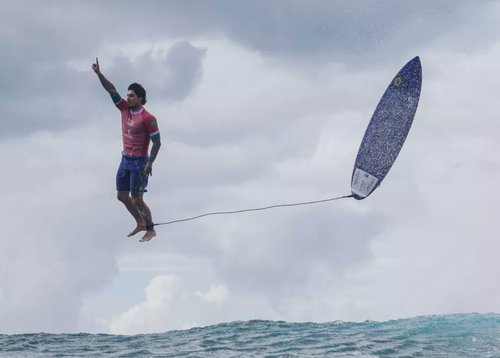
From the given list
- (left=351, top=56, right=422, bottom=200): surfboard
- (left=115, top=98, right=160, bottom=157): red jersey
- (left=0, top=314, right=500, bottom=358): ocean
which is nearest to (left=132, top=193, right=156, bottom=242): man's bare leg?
(left=115, top=98, right=160, bottom=157): red jersey

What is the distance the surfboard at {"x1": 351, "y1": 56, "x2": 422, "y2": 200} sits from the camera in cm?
1966

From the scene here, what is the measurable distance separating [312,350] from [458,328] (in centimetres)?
560

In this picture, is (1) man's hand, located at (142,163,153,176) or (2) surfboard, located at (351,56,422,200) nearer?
(1) man's hand, located at (142,163,153,176)

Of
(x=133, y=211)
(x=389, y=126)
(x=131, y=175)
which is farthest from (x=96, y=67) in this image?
(x=389, y=126)

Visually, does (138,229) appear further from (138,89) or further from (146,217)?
(138,89)

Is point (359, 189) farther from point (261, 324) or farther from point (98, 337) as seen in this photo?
point (98, 337)

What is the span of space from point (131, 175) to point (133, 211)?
40.9 inches

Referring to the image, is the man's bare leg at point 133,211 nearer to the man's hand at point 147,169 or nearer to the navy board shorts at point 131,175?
the navy board shorts at point 131,175

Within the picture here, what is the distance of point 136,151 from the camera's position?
17359 millimetres

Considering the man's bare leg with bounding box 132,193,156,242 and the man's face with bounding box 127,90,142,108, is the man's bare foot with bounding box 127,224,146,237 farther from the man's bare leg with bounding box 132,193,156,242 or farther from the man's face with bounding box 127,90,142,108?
the man's face with bounding box 127,90,142,108

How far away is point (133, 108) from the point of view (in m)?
17.2

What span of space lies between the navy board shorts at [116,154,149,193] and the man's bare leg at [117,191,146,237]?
18cm

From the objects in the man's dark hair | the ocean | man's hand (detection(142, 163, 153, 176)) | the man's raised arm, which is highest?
the man's raised arm

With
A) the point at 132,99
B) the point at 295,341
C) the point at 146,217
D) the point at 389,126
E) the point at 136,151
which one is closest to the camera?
the point at 132,99
